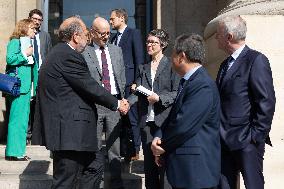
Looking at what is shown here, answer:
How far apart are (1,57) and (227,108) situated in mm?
5222

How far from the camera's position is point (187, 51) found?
326cm

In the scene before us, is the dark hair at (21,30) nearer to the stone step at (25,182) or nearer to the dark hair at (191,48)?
the stone step at (25,182)

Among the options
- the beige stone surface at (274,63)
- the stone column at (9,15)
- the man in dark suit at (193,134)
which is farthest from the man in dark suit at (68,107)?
the stone column at (9,15)

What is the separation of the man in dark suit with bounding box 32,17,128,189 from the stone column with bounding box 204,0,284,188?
1648 millimetres

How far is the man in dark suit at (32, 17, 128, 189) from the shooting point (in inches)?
154

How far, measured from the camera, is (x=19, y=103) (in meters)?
5.79

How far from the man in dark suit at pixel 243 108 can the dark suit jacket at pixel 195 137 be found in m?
0.48

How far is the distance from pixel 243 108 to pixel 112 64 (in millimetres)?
1722

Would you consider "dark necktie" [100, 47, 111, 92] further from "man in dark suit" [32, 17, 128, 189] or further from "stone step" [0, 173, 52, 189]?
"stone step" [0, 173, 52, 189]

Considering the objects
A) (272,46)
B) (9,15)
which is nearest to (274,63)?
(272,46)

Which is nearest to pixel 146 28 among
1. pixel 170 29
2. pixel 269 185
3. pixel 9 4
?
pixel 170 29

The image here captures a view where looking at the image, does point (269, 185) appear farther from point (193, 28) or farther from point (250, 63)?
point (193, 28)

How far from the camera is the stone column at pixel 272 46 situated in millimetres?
4672

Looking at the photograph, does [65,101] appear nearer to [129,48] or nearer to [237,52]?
[237,52]
